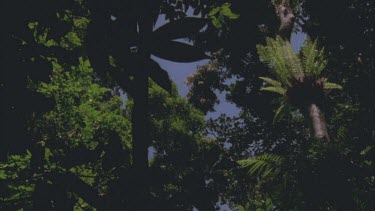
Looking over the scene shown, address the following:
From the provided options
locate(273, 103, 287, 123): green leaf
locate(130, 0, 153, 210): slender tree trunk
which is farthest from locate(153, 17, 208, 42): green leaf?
locate(273, 103, 287, 123): green leaf

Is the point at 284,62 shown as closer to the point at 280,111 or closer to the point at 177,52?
the point at 280,111

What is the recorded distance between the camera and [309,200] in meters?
5.46

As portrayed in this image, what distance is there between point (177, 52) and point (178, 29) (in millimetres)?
91

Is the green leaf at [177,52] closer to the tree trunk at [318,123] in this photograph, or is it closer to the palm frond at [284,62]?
the tree trunk at [318,123]

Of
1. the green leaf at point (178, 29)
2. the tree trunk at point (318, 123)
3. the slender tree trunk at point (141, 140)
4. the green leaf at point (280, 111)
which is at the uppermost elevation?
the green leaf at point (280, 111)

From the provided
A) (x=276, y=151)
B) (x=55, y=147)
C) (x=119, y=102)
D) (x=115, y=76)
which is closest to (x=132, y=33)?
(x=115, y=76)

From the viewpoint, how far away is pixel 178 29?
5.23 ft

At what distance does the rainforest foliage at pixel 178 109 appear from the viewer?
1.55 m

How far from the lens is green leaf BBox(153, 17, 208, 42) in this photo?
158 centimetres

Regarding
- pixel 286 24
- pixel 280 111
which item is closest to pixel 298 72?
pixel 280 111

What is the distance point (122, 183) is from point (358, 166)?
4742mm

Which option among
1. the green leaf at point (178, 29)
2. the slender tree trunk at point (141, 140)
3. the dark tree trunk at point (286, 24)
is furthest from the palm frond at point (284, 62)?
the slender tree trunk at point (141, 140)

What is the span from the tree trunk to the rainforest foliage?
0.09ft

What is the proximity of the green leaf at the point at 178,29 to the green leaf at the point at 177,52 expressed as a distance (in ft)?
0.08
